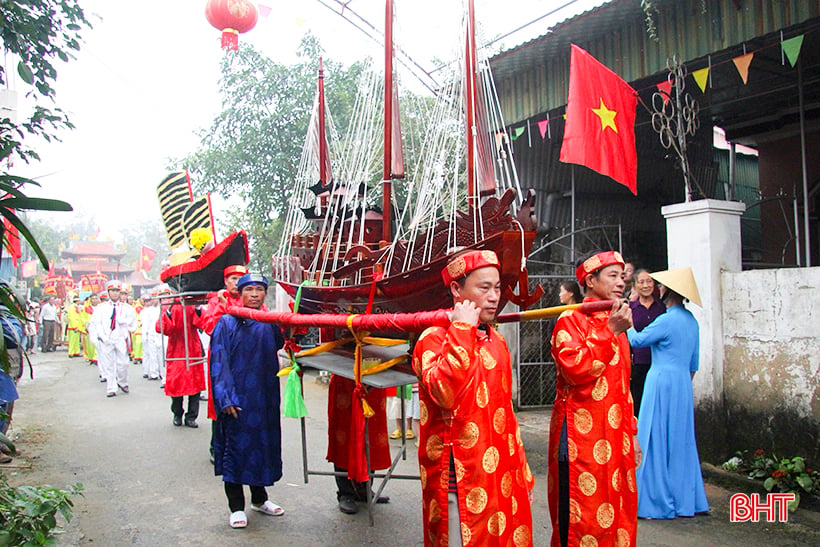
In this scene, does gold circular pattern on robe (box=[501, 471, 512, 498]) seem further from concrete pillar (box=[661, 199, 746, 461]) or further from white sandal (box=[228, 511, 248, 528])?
concrete pillar (box=[661, 199, 746, 461])

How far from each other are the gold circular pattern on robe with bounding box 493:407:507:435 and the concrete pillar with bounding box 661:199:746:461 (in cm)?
368

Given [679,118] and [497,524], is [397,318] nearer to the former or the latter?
[497,524]

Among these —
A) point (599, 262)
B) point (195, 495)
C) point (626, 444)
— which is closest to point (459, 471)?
point (626, 444)

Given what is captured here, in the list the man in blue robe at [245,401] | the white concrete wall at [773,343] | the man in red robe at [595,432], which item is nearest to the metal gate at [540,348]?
the white concrete wall at [773,343]

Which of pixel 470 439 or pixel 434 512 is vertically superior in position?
pixel 470 439

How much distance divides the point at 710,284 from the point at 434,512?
4.07 meters

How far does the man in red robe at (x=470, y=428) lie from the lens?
2.48 m

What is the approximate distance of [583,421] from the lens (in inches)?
119

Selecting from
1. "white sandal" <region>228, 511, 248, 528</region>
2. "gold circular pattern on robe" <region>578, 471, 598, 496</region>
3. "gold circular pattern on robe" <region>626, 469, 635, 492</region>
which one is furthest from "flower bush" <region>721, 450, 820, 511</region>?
"white sandal" <region>228, 511, 248, 528</region>

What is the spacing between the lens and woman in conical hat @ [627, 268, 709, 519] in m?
4.46

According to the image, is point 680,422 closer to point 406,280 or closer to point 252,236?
point 406,280

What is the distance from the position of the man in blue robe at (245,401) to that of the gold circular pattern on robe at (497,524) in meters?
2.23

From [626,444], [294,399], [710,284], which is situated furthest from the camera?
[710,284]

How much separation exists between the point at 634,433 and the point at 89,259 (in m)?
51.4
